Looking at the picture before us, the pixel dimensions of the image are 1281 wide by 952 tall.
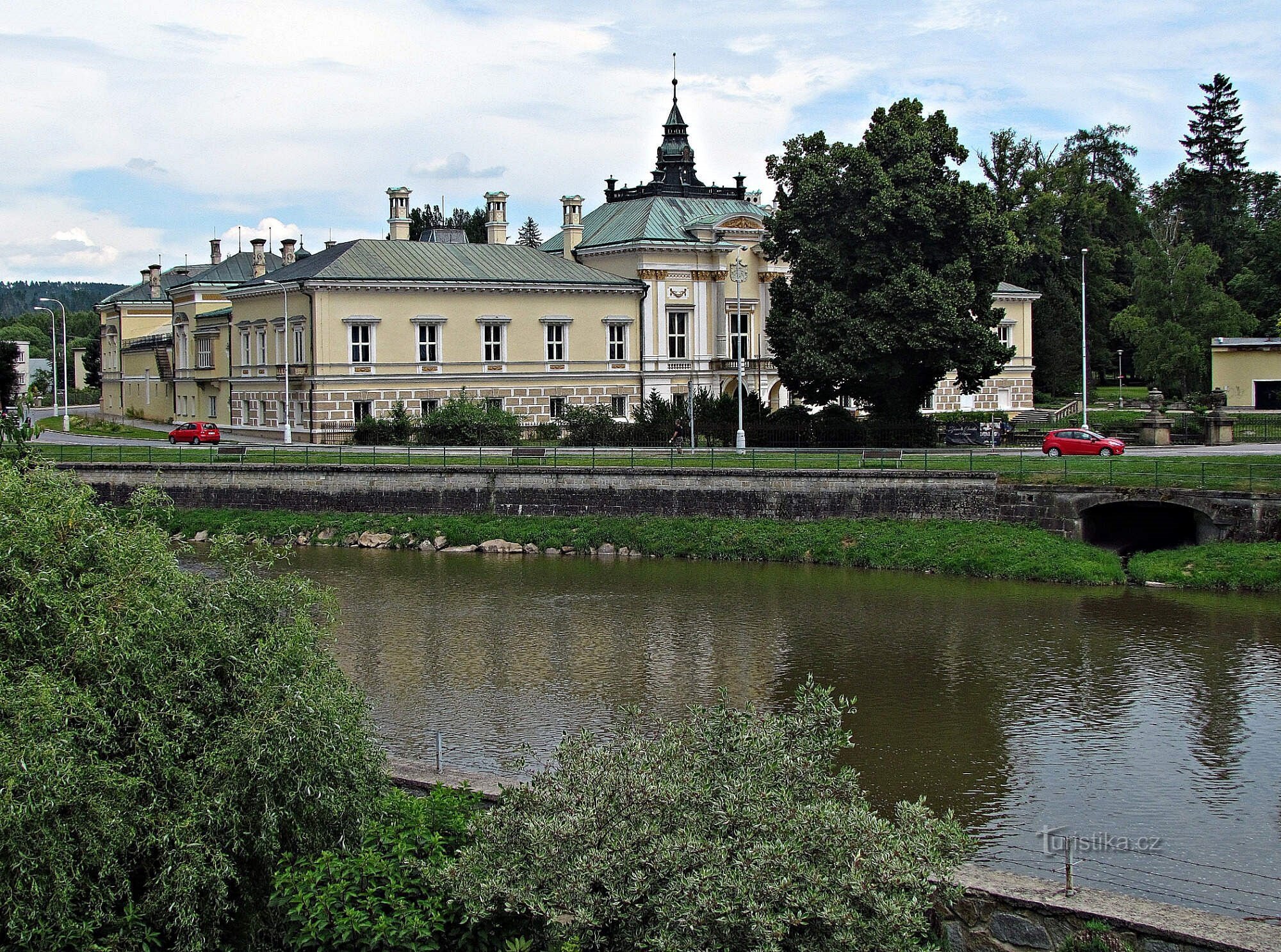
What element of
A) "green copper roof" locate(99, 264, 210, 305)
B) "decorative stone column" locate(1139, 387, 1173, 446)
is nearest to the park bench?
"decorative stone column" locate(1139, 387, 1173, 446)

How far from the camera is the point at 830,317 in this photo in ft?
165

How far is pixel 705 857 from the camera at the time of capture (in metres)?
10.9

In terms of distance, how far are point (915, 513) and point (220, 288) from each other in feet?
149

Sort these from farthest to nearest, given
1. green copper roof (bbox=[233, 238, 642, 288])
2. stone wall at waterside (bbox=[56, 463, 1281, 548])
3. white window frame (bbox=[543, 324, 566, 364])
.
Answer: white window frame (bbox=[543, 324, 566, 364]) → green copper roof (bbox=[233, 238, 642, 288]) → stone wall at waterside (bbox=[56, 463, 1281, 548])

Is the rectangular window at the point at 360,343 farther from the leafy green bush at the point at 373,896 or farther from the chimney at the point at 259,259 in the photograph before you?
the leafy green bush at the point at 373,896

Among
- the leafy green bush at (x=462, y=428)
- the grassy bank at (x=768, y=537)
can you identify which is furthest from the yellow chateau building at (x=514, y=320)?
the grassy bank at (x=768, y=537)

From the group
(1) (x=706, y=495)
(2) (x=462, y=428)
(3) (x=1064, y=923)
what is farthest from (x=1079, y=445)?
(3) (x=1064, y=923)

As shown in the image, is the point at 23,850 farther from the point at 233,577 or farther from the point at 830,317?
the point at 830,317

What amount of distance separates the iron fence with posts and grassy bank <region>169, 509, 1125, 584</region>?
2071 mm

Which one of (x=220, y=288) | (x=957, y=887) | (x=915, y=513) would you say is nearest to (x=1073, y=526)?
(x=915, y=513)

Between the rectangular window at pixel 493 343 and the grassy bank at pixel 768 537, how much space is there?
1624 cm

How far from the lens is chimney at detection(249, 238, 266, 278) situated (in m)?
72.0

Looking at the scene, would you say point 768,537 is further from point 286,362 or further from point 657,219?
point 657,219

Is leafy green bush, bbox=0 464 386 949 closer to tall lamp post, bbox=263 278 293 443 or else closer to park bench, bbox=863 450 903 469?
park bench, bbox=863 450 903 469
